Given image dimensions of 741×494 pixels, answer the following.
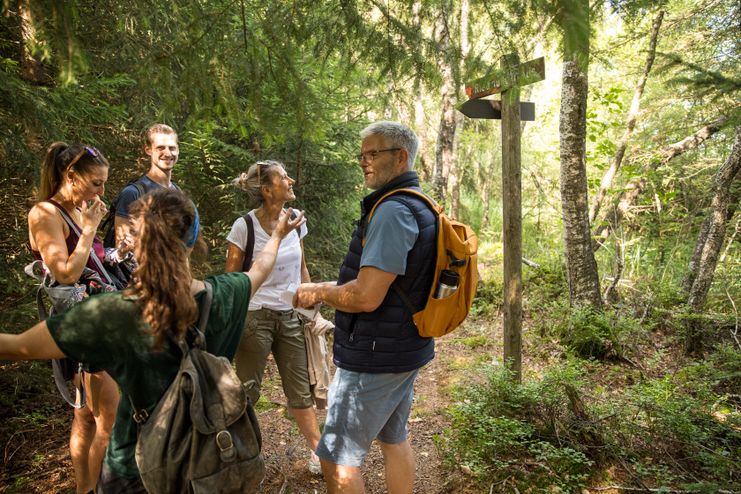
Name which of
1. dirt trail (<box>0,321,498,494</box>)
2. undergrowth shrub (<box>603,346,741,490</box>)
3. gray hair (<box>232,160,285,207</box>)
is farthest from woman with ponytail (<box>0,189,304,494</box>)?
undergrowth shrub (<box>603,346,741,490</box>)

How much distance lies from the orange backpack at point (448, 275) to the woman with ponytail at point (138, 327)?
0.99 m

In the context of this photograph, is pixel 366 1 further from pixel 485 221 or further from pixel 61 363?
pixel 485 221

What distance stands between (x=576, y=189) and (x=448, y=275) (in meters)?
4.97

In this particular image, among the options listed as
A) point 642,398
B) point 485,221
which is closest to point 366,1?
point 642,398

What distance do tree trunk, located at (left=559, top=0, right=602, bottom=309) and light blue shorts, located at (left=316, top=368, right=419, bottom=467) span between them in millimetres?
4974

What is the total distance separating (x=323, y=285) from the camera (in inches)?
94.7

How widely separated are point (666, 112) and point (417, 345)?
1047 centimetres

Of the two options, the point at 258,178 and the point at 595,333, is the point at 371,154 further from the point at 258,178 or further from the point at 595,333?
the point at 595,333

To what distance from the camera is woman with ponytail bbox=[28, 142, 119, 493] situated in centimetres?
243

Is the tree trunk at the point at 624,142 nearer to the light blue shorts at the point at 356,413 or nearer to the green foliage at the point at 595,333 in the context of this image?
the green foliage at the point at 595,333

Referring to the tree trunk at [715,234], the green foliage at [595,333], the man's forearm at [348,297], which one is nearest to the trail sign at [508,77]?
the man's forearm at [348,297]

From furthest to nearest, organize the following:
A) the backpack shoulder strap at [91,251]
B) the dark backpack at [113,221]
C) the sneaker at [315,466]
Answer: the sneaker at [315,466]
the dark backpack at [113,221]
the backpack shoulder strap at [91,251]

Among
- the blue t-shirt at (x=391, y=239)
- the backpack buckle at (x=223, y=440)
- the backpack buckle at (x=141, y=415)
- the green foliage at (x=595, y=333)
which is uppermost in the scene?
the blue t-shirt at (x=391, y=239)

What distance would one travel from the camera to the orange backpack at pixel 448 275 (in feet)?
7.45
